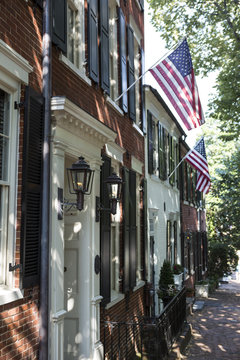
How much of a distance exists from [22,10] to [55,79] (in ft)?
3.40

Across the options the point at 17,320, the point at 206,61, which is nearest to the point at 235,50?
the point at 206,61

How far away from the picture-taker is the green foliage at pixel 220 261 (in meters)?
25.2

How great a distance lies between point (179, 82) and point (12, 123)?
4.64m

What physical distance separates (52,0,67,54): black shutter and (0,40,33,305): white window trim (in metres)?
1.07

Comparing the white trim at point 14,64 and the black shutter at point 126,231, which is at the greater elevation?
the white trim at point 14,64

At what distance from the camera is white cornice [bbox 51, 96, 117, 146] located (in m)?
4.98

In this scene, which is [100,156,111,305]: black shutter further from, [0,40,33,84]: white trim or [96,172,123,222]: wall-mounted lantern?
[0,40,33,84]: white trim

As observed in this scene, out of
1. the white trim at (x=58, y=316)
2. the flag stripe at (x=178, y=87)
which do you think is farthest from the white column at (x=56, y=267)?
the flag stripe at (x=178, y=87)

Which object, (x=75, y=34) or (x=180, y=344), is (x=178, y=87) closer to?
(x=75, y=34)

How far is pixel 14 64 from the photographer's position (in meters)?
4.27

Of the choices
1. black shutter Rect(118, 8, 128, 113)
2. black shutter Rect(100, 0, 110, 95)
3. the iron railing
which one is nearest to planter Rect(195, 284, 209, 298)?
the iron railing

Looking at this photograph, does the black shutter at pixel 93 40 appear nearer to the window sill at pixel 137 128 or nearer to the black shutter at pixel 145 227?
the window sill at pixel 137 128

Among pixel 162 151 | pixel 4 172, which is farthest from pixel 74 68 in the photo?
pixel 162 151

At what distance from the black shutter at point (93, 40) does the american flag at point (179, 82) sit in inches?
52.8
